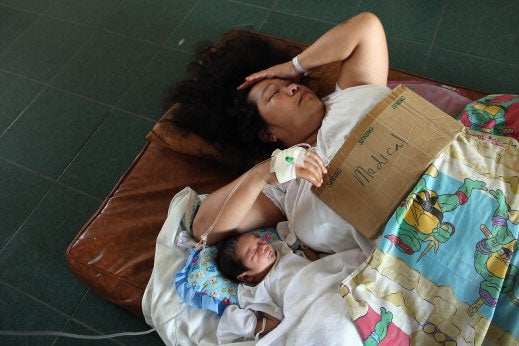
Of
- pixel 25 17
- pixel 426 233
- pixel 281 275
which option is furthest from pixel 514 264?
pixel 25 17

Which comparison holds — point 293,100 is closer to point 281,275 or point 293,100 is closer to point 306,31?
point 281,275

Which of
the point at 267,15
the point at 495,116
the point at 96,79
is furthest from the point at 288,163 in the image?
the point at 96,79

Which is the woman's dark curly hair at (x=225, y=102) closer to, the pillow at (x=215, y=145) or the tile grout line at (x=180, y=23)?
the pillow at (x=215, y=145)

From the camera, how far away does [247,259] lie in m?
1.16

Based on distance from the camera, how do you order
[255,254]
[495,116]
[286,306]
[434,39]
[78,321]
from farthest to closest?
[434,39], [78,321], [495,116], [255,254], [286,306]

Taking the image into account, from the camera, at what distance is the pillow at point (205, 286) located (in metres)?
1.17

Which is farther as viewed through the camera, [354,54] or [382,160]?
[354,54]

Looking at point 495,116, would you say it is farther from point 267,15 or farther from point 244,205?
point 267,15

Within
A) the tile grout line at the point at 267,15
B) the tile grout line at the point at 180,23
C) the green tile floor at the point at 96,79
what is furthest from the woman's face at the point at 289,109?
the tile grout line at the point at 180,23

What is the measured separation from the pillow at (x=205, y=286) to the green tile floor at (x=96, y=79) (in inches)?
16.1

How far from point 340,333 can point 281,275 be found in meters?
0.24

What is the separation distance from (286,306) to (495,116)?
0.90m

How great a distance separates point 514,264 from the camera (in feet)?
3.02

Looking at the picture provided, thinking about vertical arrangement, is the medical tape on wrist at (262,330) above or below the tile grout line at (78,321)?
above
